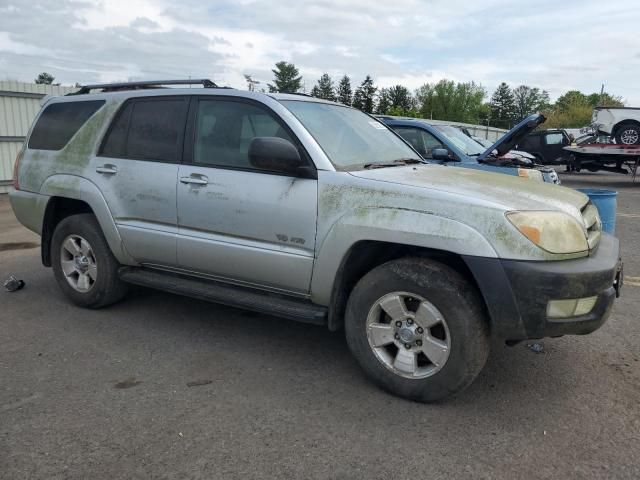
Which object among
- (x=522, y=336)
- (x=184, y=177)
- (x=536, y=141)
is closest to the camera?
(x=522, y=336)

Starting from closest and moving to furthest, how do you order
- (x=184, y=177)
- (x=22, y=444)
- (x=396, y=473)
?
(x=396, y=473), (x=22, y=444), (x=184, y=177)

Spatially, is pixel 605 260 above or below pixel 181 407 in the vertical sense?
above

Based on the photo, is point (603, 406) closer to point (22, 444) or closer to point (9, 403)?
point (22, 444)

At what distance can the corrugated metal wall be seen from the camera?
41.3 feet

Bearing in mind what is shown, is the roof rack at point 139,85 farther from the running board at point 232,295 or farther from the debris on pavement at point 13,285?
the debris on pavement at point 13,285

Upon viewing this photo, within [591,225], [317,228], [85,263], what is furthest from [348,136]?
[85,263]

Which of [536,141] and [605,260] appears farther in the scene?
[536,141]

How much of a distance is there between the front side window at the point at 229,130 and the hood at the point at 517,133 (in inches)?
207

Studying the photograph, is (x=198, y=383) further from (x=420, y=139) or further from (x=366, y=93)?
(x=366, y=93)

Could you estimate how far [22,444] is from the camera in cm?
272

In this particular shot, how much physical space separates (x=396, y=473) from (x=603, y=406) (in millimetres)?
1418

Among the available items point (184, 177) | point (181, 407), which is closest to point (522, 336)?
point (181, 407)

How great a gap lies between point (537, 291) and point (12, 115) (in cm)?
1336

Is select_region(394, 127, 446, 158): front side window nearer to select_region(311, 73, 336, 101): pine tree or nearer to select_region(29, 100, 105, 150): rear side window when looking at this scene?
select_region(29, 100, 105, 150): rear side window
